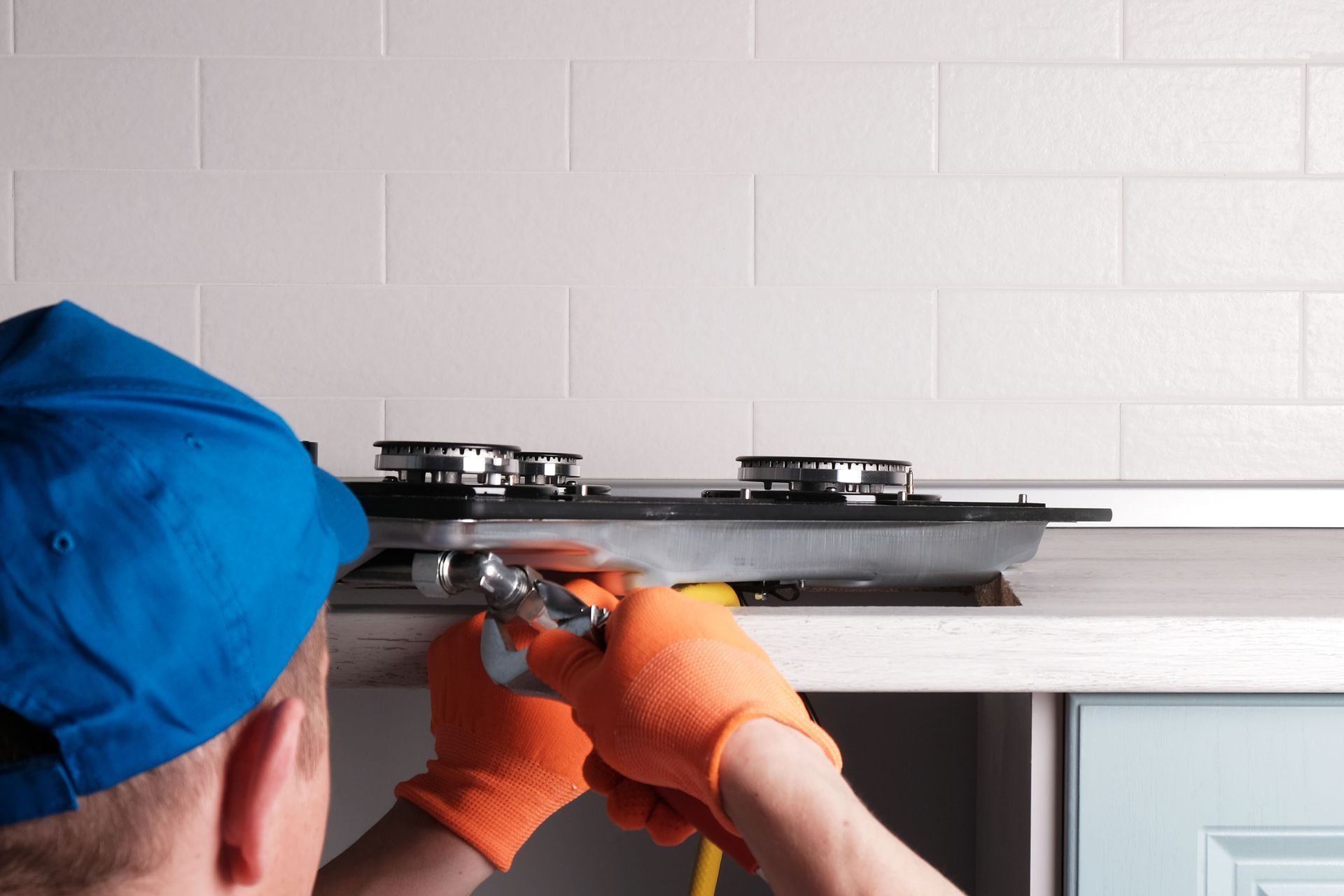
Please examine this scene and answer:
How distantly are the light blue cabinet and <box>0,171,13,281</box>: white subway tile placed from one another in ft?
4.18

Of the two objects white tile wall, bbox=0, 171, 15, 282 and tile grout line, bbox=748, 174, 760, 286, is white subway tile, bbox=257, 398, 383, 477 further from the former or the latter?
tile grout line, bbox=748, 174, 760, 286

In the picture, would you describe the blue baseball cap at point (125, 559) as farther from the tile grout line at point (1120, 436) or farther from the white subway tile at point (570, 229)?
the tile grout line at point (1120, 436)

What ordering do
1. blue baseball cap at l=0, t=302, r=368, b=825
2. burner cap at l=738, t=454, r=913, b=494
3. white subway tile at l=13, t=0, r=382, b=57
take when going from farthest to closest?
white subway tile at l=13, t=0, r=382, b=57
burner cap at l=738, t=454, r=913, b=494
blue baseball cap at l=0, t=302, r=368, b=825

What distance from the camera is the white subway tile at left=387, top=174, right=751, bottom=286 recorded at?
119 centimetres

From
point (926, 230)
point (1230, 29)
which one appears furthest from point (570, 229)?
point (1230, 29)

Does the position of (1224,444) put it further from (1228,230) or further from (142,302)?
(142,302)

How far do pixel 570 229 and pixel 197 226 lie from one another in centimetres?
46

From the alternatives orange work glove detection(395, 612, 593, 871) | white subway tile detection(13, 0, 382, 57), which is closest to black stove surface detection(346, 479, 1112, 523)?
orange work glove detection(395, 612, 593, 871)

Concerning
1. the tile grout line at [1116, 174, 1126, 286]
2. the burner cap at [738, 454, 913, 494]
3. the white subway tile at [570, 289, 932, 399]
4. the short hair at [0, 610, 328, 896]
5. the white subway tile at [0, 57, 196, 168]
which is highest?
the white subway tile at [0, 57, 196, 168]

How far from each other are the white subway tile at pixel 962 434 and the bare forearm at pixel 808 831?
0.77 metres

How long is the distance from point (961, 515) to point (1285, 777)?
0.25 meters

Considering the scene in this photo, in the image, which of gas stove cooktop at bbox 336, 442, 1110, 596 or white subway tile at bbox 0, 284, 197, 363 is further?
white subway tile at bbox 0, 284, 197, 363

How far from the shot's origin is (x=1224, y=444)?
120 cm

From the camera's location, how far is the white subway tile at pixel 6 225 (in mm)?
1180
